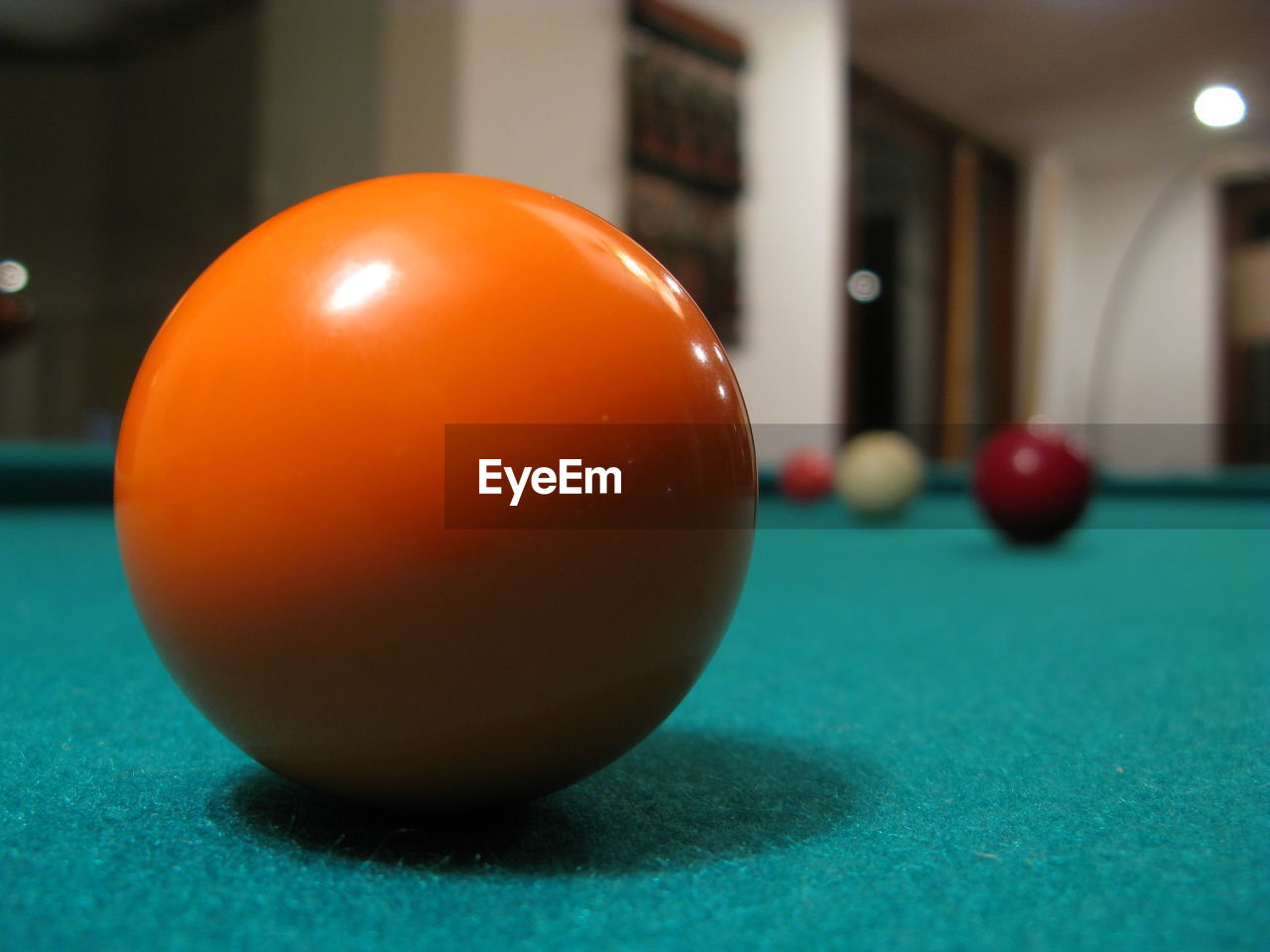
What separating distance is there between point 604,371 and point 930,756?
1.79 ft

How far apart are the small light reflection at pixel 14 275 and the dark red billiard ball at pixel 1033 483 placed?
18.9 feet

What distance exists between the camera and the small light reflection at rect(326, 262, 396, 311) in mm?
768

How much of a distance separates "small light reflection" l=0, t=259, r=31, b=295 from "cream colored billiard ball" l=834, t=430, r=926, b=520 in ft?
16.8

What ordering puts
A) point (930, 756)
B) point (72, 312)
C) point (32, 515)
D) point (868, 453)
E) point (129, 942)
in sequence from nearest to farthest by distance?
point (129, 942)
point (930, 756)
point (32, 515)
point (868, 453)
point (72, 312)

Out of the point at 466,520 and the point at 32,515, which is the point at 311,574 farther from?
the point at 32,515

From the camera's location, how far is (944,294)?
9641 millimetres

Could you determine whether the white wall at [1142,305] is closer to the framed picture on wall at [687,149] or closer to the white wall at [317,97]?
the framed picture on wall at [687,149]

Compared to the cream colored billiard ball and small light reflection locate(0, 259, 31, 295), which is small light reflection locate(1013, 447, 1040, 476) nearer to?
the cream colored billiard ball

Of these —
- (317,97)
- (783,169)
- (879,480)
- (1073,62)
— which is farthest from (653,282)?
(1073,62)

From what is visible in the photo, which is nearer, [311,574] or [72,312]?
[311,574]

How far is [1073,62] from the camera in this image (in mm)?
8234

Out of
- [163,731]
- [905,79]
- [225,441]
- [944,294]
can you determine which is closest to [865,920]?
[225,441]
